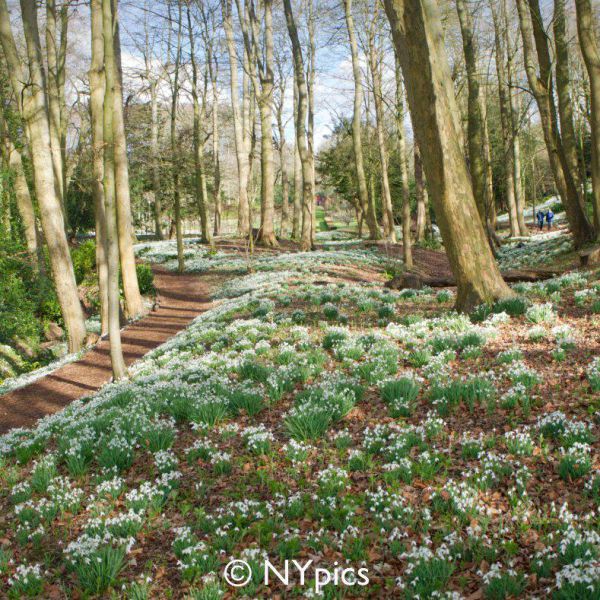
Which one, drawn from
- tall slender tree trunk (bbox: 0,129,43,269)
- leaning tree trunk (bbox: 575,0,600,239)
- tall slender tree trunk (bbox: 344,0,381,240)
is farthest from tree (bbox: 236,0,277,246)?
leaning tree trunk (bbox: 575,0,600,239)

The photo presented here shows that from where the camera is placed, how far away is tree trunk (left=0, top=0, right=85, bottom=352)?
46.7ft

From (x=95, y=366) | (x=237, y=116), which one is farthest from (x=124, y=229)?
(x=237, y=116)

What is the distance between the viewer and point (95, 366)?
43.1ft

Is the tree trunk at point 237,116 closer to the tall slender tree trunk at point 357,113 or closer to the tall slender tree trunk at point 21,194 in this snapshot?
the tall slender tree trunk at point 357,113

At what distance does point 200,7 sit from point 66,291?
2076cm

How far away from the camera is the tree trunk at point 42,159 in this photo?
14.2 m

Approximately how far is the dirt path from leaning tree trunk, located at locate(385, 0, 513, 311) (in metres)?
7.50

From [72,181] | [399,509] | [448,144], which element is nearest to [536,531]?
[399,509]

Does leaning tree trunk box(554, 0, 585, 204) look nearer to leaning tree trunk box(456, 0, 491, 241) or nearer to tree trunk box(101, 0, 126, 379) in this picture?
leaning tree trunk box(456, 0, 491, 241)

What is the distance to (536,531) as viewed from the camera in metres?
3.86

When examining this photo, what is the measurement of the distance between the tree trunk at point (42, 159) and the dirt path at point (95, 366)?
145 cm

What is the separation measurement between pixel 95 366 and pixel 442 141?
376 inches


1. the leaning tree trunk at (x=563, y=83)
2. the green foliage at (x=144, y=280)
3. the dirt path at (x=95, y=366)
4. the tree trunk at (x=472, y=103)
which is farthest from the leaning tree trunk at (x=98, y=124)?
the leaning tree trunk at (x=563, y=83)

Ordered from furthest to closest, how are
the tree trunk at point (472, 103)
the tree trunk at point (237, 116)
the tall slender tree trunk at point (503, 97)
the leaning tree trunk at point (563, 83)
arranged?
the tree trunk at point (237, 116) < the tall slender tree trunk at point (503, 97) < the tree trunk at point (472, 103) < the leaning tree trunk at point (563, 83)
